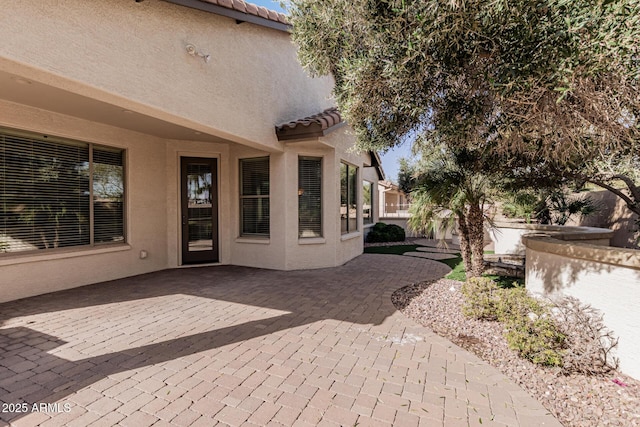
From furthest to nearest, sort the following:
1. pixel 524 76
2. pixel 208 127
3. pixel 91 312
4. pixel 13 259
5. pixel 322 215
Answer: pixel 322 215 → pixel 208 127 → pixel 13 259 → pixel 91 312 → pixel 524 76

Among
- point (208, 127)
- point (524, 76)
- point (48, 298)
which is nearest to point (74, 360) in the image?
point (48, 298)

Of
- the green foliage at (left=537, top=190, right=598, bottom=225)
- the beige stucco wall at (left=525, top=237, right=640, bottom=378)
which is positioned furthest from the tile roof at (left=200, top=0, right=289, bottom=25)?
the green foliage at (left=537, top=190, right=598, bottom=225)

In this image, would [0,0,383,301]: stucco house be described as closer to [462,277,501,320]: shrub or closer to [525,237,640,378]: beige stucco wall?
[462,277,501,320]: shrub

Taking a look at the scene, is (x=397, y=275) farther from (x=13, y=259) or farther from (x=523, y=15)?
(x=13, y=259)

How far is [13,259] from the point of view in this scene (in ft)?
19.1

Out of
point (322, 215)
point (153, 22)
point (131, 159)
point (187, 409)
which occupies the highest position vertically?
point (153, 22)

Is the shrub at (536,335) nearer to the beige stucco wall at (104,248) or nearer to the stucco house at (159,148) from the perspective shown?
the stucco house at (159,148)

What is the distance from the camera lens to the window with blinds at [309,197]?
354 inches

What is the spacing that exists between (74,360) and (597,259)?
6486mm

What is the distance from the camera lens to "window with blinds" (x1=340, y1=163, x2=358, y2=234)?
33.5 feet

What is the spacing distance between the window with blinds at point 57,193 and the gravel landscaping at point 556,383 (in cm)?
747

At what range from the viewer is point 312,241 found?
8.92 m

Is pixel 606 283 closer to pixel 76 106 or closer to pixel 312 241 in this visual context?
pixel 312 241

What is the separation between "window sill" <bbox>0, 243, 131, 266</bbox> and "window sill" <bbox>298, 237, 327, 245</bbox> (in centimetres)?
453
